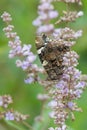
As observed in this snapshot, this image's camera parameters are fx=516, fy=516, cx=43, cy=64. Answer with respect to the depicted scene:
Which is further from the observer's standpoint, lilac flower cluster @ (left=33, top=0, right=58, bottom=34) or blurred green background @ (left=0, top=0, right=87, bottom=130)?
blurred green background @ (left=0, top=0, right=87, bottom=130)

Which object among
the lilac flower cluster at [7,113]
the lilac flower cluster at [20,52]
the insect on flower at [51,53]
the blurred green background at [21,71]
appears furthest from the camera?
the blurred green background at [21,71]

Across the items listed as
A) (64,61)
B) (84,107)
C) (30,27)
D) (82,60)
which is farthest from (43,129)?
(30,27)

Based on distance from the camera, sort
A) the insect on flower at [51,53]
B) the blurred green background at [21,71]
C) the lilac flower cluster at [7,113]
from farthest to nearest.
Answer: the blurred green background at [21,71]
the lilac flower cluster at [7,113]
the insect on flower at [51,53]

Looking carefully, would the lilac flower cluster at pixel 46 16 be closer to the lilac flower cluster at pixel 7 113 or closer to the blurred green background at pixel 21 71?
the lilac flower cluster at pixel 7 113

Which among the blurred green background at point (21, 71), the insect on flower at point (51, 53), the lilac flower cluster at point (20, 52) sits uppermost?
the blurred green background at point (21, 71)

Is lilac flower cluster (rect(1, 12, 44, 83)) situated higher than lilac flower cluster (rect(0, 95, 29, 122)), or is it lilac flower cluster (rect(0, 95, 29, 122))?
lilac flower cluster (rect(1, 12, 44, 83))

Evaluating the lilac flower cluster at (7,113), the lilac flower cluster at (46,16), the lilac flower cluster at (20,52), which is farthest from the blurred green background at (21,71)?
the lilac flower cluster at (46,16)

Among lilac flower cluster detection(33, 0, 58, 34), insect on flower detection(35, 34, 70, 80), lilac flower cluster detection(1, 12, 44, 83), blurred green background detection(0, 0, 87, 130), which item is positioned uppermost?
blurred green background detection(0, 0, 87, 130)

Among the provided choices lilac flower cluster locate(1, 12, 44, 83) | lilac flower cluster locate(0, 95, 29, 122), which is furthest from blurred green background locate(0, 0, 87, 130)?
lilac flower cluster locate(1, 12, 44, 83)

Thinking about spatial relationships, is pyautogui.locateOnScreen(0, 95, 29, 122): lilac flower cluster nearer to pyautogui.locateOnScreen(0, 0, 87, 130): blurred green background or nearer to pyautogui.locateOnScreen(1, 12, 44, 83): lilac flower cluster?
pyautogui.locateOnScreen(1, 12, 44, 83): lilac flower cluster
